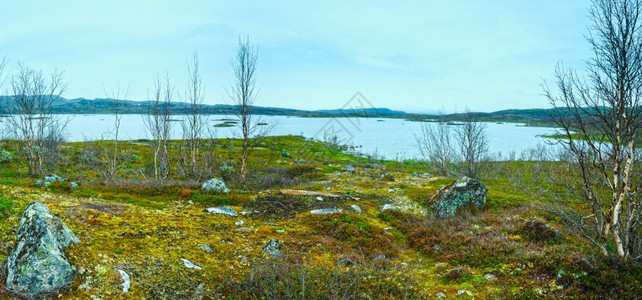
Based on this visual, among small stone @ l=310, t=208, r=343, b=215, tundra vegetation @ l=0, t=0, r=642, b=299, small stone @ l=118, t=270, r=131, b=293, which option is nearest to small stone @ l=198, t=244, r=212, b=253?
tundra vegetation @ l=0, t=0, r=642, b=299

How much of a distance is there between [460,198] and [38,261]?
45.7 ft

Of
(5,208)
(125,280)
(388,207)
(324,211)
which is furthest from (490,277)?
(5,208)

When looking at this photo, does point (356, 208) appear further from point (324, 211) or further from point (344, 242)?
point (344, 242)

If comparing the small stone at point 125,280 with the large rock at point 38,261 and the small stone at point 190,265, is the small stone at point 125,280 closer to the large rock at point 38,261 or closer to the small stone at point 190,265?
the large rock at point 38,261

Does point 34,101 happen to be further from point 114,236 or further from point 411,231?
point 411,231

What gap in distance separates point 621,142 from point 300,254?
7.76m

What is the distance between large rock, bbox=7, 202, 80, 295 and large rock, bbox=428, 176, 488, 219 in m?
12.6

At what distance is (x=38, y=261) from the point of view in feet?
15.1

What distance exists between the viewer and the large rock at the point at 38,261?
4.47 meters

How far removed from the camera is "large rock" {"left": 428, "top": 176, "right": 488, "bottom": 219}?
13740 millimetres

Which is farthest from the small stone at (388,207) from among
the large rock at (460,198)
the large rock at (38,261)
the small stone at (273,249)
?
the large rock at (38,261)

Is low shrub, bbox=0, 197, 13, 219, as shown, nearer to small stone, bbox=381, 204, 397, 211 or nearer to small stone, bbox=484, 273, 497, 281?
small stone, bbox=484, 273, 497, 281

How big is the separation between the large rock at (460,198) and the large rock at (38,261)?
41.5 ft

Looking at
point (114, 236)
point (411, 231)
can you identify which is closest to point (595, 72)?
point (411, 231)
